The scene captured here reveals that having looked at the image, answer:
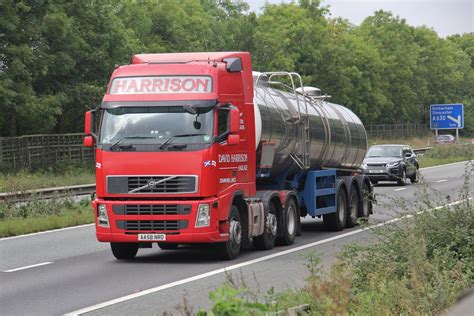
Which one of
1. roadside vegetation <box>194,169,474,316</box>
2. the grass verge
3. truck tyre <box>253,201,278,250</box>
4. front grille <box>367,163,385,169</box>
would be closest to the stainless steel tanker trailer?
truck tyre <box>253,201,278,250</box>

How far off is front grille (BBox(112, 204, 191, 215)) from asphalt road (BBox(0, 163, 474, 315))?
0.78 meters

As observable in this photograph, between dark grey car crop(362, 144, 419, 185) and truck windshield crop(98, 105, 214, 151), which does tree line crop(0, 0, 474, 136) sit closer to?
dark grey car crop(362, 144, 419, 185)

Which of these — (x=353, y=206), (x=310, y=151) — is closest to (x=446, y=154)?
(x=353, y=206)

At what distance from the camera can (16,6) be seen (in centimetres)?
4488

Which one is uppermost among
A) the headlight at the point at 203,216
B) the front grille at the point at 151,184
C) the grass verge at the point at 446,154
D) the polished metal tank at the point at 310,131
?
the polished metal tank at the point at 310,131

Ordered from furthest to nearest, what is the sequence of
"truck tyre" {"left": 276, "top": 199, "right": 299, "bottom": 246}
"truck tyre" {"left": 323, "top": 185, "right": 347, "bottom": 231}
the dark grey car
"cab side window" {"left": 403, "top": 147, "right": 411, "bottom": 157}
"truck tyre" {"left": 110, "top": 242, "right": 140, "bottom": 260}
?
1. "cab side window" {"left": 403, "top": 147, "right": 411, "bottom": 157}
2. the dark grey car
3. "truck tyre" {"left": 323, "top": 185, "right": 347, "bottom": 231}
4. "truck tyre" {"left": 276, "top": 199, "right": 299, "bottom": 246}
5. "truck tyre" {"left": 110, "top": 242, "right": 140, "bottom": 260}

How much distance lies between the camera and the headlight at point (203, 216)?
616 inches

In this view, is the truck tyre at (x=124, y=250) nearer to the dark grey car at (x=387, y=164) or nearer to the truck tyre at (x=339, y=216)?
the truck tyre at (x=339, y=216)

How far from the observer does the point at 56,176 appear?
144 ft

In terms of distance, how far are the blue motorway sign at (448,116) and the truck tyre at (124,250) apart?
223 ft

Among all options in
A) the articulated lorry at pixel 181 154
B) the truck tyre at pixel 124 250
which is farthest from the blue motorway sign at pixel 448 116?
the truck tyre at pixel 124 250

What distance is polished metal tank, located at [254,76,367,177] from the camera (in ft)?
59.2

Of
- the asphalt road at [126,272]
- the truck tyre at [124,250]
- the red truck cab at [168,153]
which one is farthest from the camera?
the truck tyre at [124,250]

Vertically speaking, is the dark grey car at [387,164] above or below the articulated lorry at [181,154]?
below
